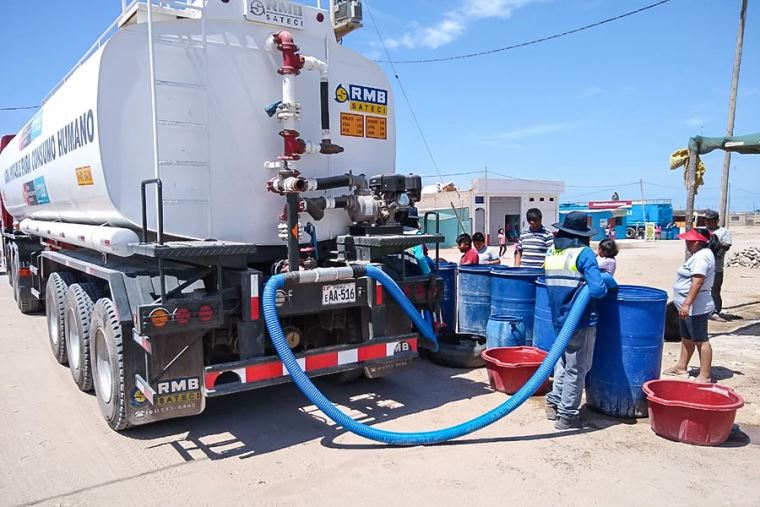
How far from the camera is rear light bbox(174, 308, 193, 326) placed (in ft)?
13.1

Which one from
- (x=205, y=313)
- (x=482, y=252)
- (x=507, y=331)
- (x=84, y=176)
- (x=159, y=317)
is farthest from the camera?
(x=482, y=252)

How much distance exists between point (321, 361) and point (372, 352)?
0.49m

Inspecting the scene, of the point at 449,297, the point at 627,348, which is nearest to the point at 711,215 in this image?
the point at 449,297

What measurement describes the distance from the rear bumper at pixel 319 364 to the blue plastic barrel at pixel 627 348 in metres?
1.59

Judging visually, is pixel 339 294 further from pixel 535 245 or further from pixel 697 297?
pixel 697 297

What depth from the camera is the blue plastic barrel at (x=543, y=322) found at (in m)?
5.56

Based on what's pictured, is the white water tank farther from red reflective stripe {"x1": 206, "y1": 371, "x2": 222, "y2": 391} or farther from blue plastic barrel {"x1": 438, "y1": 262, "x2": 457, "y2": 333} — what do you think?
blue plastic barrel {"x1": 438, "y1": 262, "x2": 457, "y2": 333}

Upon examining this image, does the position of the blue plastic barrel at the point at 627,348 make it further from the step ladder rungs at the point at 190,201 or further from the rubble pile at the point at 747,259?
the rubble pile at the point at 747,259

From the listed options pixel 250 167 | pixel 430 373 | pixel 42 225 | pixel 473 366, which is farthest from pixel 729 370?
pixel 42 225

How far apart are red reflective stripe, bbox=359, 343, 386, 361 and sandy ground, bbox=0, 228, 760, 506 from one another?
517 millimetres

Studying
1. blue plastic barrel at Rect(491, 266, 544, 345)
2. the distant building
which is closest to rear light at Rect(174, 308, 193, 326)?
blue plastic barrel at Rect(491, 266, 544, 345)

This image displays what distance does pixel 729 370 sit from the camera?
20.2 ft

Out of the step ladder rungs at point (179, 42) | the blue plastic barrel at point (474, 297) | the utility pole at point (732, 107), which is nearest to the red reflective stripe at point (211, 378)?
the step ladder rungs at point (179, 42)

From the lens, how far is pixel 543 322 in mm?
5664
